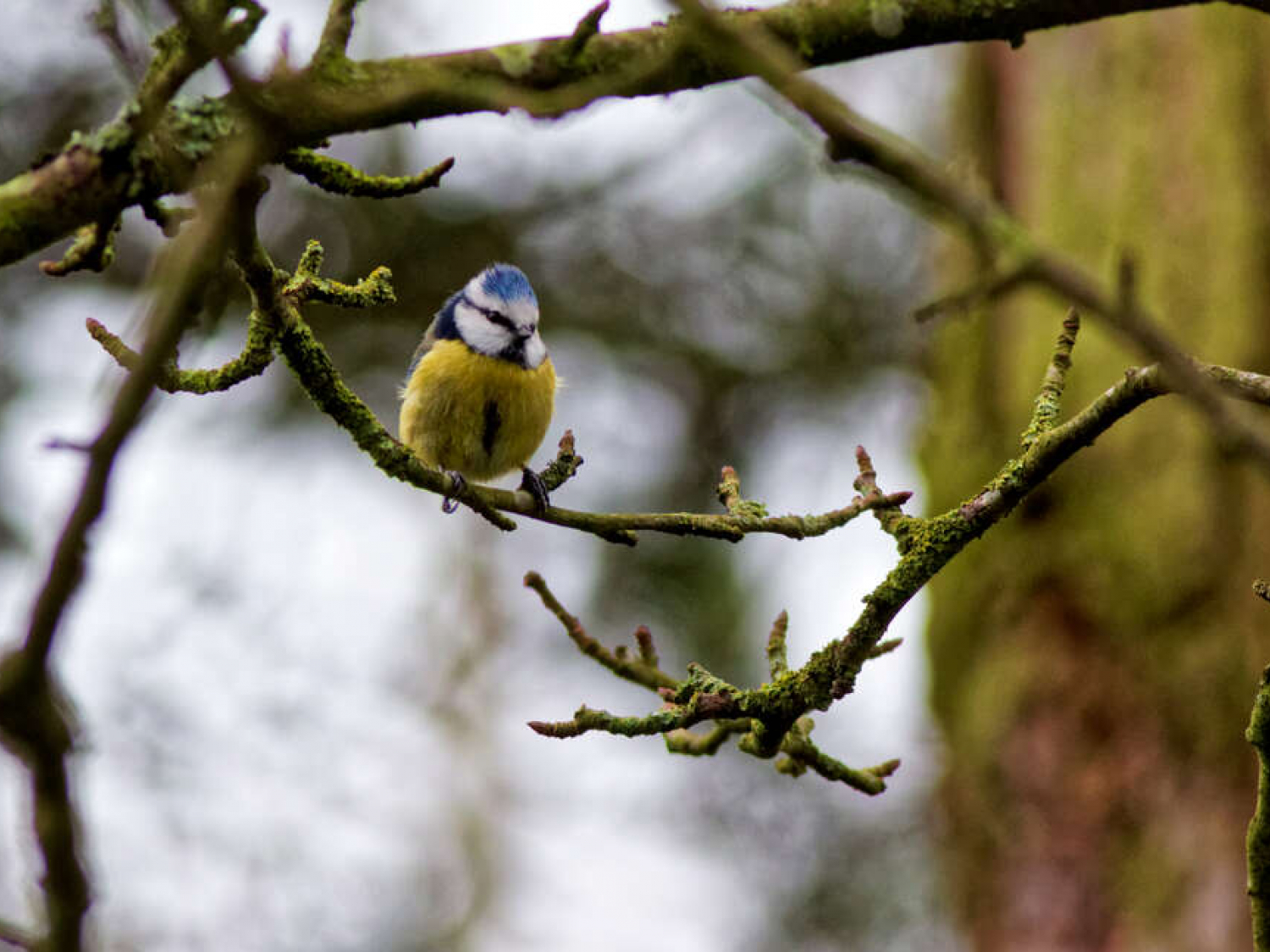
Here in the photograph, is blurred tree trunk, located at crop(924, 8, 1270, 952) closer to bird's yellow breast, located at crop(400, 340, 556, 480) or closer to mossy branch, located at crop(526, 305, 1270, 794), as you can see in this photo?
bird's yellow breast, located at crop(400, 340, 556, 480)

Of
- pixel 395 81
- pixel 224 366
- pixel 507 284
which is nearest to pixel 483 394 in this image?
pixel 507 284

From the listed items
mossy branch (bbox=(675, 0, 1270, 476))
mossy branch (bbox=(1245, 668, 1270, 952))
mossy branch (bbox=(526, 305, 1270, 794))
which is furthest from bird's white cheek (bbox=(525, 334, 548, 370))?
mossy branch (bbox=(675, 0, 1270, 476))

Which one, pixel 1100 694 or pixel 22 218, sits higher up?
pixel 1100 694

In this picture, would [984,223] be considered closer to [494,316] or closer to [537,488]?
[537,488]

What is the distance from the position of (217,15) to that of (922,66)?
805cm

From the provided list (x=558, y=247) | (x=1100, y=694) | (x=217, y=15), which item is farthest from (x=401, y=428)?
(x=558, y=247)

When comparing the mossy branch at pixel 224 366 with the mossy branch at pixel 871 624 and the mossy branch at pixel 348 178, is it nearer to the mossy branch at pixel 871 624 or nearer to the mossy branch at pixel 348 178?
the mossy branch at pixel 348 178

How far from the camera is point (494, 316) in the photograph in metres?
4.18

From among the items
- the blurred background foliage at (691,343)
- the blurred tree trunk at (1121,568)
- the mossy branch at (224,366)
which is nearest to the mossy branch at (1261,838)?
the mossy branch at (224,366)

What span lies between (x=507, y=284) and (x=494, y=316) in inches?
5.9

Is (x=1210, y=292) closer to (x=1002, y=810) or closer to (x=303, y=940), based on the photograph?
(x=1002, y=810)

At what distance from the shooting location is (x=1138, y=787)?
489cm

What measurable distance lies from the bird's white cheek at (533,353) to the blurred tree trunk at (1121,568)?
1.98 m

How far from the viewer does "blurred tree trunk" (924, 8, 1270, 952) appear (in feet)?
15.6
